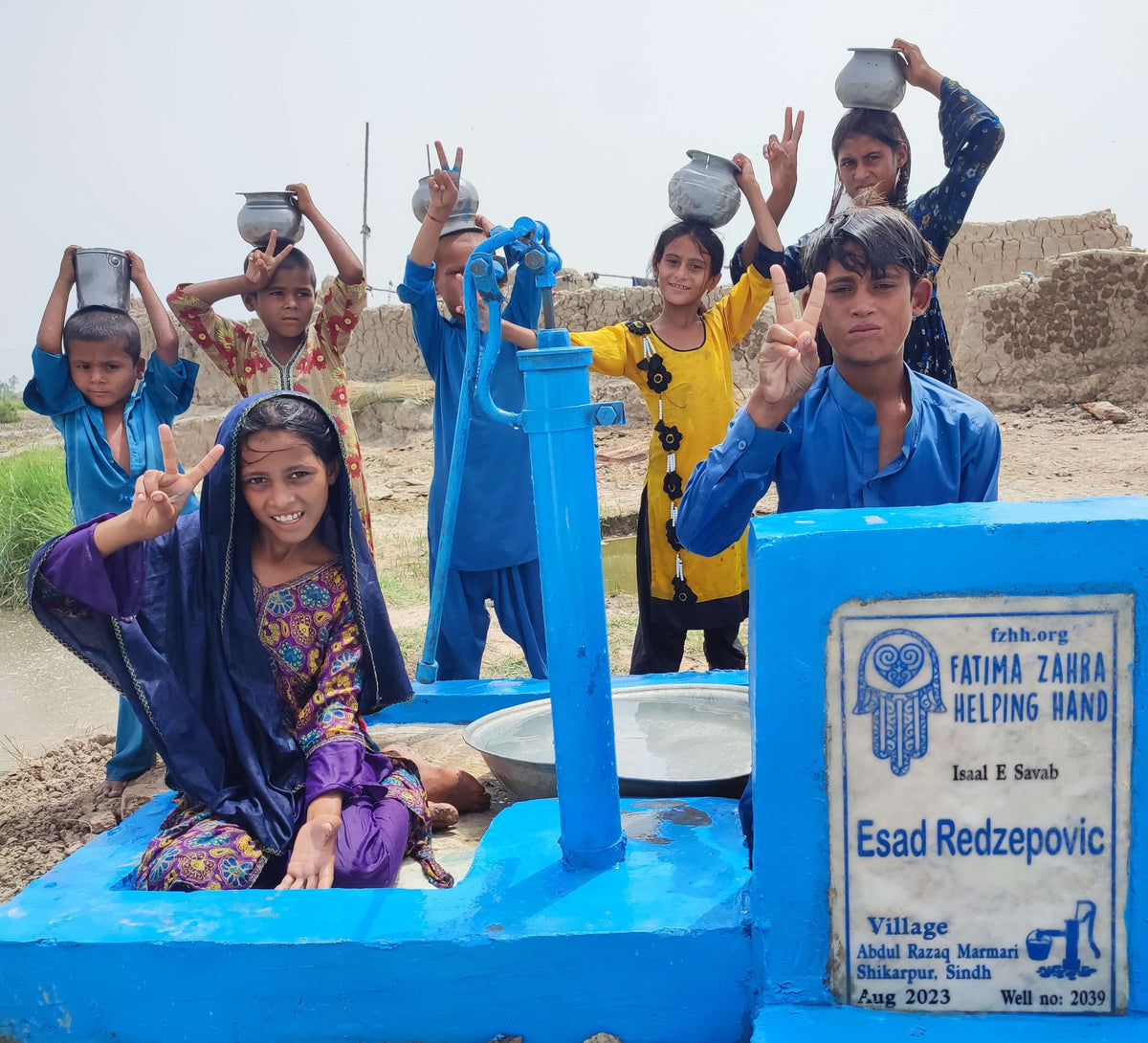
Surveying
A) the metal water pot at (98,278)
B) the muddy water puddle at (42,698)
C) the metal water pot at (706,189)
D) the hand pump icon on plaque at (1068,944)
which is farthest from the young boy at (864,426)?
the muddy water puddle at (42,698)

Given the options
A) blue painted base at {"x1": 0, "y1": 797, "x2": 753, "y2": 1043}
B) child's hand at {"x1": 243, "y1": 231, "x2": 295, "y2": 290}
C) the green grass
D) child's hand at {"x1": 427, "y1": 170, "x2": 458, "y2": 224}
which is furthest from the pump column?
the green grass

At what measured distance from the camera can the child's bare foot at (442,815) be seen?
2493mm

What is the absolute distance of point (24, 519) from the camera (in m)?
7.14

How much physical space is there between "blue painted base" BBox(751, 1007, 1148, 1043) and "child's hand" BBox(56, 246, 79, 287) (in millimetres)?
3161

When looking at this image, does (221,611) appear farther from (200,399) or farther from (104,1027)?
(200,399)

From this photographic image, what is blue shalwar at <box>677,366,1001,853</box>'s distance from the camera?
79.0 inches

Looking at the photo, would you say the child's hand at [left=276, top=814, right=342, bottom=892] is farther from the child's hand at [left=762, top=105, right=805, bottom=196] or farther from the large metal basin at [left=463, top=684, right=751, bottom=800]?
the child's hand at [left=762, top=105, right=805, bottom=196]

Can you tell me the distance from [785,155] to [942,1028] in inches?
105

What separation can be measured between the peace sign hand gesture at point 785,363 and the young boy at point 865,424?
85 mm

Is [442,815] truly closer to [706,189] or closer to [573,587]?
[573,587]

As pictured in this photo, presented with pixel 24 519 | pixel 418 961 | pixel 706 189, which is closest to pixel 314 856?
pixel 418 961

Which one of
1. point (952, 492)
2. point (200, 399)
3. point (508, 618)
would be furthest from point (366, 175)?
point (952, 492)

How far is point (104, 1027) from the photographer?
1.79 metres

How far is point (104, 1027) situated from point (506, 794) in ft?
3.82
